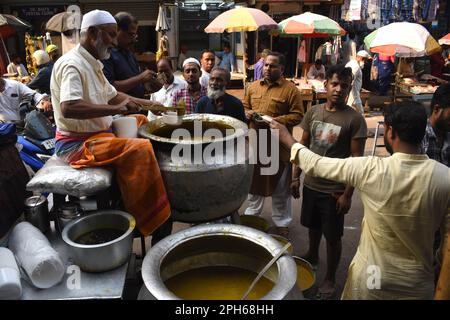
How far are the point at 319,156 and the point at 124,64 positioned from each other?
2.65 m

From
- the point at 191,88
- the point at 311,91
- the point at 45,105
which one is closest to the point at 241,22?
the point at 311,91

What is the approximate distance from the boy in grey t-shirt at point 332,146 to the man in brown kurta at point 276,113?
2.54 feet

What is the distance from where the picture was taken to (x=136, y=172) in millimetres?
2801

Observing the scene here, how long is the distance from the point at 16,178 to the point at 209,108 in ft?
6.68

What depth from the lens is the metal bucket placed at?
2781 mm

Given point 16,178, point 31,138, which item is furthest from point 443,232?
point 31,138

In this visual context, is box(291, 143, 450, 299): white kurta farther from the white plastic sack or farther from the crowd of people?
the white plastic sack

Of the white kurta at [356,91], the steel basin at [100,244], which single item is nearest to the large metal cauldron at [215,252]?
the steel basin at [100,244]

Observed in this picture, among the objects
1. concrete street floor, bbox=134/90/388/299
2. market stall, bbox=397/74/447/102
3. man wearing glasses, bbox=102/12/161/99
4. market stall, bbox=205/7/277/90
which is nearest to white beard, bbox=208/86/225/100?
man wearing glasses, bbox=102/12/161/99

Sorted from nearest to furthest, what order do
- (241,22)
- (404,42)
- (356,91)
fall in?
(404,42) < (356,91) < (241,22)

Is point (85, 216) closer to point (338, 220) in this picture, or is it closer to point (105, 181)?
point (105, 181)

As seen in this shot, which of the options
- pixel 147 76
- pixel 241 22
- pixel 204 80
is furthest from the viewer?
pixel 241 22

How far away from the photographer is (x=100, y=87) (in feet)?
9.85

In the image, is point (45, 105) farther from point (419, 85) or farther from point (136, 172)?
point (419, 85)
